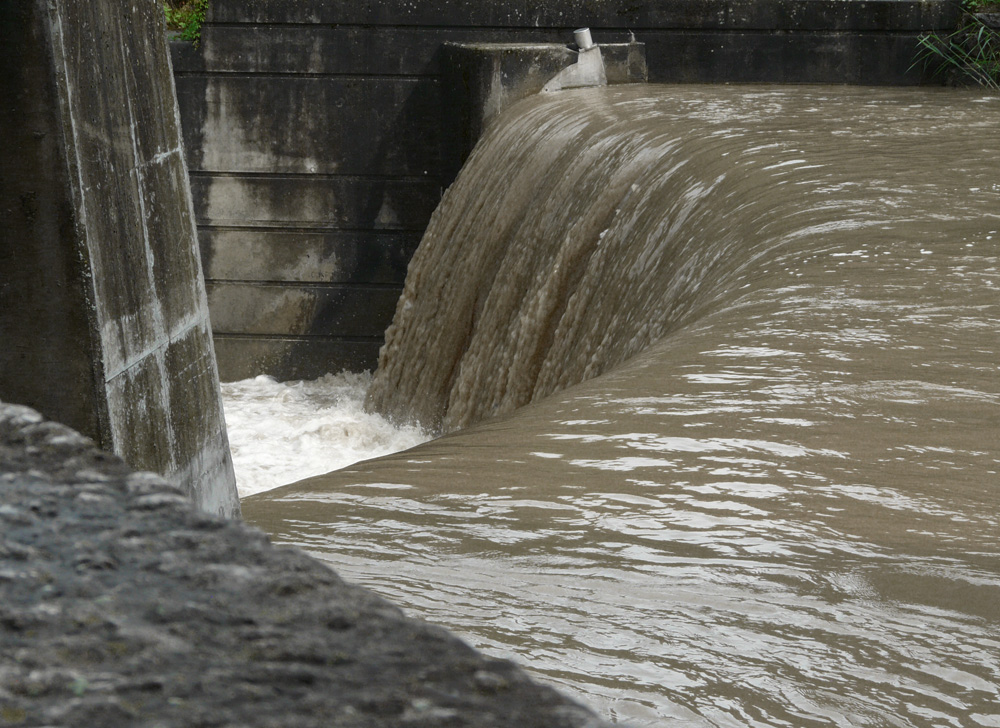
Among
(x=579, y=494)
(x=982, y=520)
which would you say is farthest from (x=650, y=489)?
(x=982, y=520)

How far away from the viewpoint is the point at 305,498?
111 inches

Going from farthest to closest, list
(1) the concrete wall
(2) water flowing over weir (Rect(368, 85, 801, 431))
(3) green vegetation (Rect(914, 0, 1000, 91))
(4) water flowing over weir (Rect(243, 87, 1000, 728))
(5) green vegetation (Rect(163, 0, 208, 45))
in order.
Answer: (5) green vegetation (Rect(163, 0, 208, 45)) → (1) the concrete wall → (3) green vegetation (Rect(914, 0, 1000, 91)) → (2) water flowing over weir (Rect(368, 85, 801, 431)) → (4) water flowing over weir (Rect(243, 87, 1000, 728))

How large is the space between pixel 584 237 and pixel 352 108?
4335mm

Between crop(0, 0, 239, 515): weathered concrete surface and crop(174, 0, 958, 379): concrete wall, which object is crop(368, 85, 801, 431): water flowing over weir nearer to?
crop(174, 0, 958, 379): concrete wall

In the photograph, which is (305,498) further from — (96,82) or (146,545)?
(146,545)

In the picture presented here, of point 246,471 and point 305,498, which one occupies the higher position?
point 305,498

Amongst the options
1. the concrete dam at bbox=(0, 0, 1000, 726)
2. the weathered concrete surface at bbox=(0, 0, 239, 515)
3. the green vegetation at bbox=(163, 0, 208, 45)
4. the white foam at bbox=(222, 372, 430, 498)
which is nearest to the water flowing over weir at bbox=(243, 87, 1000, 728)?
the concrete dam at bbox=(0, 0, 1000, 726)

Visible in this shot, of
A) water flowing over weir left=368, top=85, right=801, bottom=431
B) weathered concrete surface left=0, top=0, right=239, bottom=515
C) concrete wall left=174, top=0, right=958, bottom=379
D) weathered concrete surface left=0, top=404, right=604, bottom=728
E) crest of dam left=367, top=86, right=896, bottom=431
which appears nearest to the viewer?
weathered concrete surface left=0, top=404, right=604, bottom=728

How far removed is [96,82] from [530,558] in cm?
176

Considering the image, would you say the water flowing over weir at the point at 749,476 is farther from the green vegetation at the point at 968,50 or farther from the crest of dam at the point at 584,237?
the green vegetation at the point at 968,50

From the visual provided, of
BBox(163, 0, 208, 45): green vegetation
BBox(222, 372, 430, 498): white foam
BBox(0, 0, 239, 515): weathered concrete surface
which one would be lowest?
BBox(222, 372, 430, 498): white foam

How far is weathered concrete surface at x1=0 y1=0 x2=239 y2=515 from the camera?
9.30 feet

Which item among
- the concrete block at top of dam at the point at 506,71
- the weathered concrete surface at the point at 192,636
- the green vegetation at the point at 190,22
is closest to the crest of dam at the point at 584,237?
the concrete block at top of dam at the point at 506,71

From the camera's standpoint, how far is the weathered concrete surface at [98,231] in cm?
284
